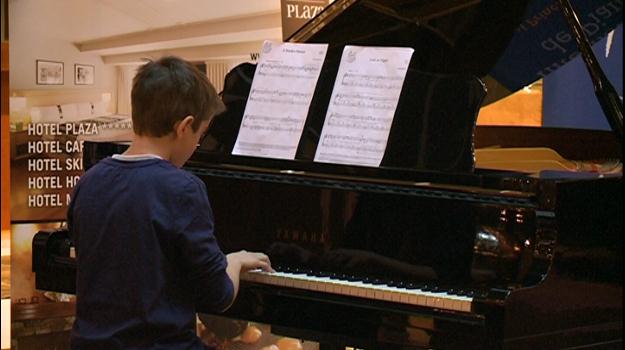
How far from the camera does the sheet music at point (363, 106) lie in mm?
2961

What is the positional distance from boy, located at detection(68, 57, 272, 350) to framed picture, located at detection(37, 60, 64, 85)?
8.55 ft

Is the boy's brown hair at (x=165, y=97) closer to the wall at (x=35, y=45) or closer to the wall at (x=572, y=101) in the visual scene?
the wall at (x=35, y=45)

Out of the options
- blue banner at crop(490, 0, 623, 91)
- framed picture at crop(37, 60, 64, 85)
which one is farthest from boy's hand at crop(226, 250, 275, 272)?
framed picture at crop(37, 60, 64, 85)

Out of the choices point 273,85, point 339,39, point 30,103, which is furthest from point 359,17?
point 30,103

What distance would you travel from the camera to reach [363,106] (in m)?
3.01

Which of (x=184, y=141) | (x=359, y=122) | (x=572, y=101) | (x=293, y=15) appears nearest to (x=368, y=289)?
(x=359, y=122)

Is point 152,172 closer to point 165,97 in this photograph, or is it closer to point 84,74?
point 165,97

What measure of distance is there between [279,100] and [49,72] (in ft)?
6.69

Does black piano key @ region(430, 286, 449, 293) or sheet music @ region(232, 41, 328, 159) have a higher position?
sheet music @ region(232, 41, 328, 159)

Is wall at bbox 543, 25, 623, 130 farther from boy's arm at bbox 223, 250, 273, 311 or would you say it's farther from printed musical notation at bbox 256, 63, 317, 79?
boy's arm at bbox 223, 250, 273, 311

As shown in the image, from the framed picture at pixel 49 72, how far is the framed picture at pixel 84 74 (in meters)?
0.09

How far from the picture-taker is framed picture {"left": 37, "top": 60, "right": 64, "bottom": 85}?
4766mm

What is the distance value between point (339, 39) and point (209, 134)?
674 mm

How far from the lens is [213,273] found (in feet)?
7.36
